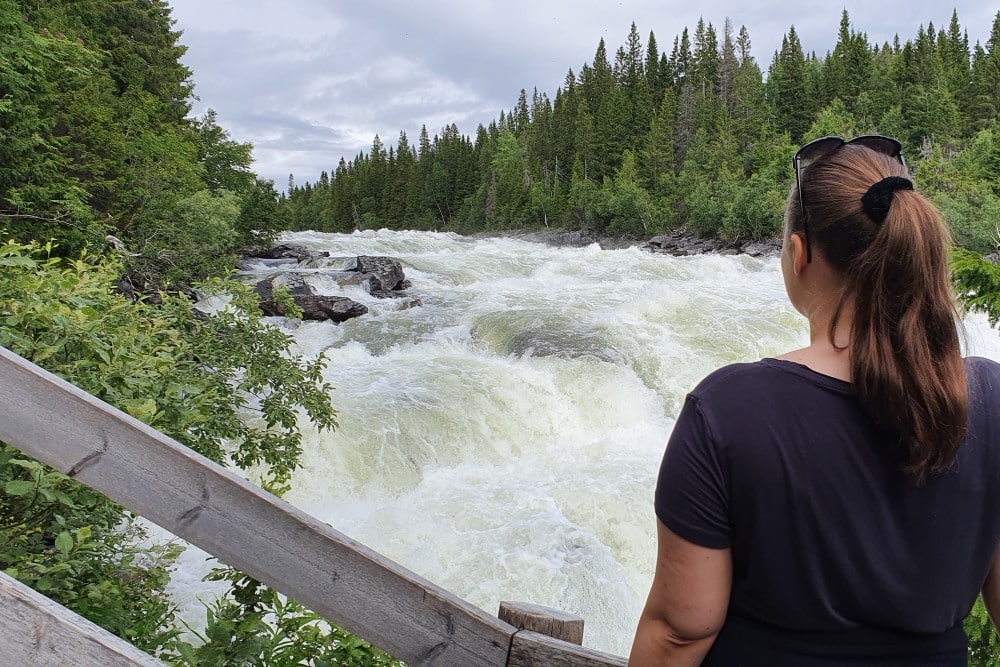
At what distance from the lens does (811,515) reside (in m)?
1.03

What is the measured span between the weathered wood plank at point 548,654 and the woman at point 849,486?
27 centimetres

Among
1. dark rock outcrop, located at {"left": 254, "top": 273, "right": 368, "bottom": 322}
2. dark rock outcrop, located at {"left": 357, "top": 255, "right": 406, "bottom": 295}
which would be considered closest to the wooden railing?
dark rock outcrop, located at {"left": 254, "top": 273, "right": 368, "bottom": 322}

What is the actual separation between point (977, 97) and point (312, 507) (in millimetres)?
65907

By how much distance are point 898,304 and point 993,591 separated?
593mm

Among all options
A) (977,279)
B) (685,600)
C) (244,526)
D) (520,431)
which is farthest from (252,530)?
(520,431)

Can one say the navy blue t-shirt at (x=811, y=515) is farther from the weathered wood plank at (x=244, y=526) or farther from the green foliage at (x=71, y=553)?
the green foliage at (x=71, y=553)

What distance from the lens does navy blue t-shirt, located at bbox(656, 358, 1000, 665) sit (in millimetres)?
1024

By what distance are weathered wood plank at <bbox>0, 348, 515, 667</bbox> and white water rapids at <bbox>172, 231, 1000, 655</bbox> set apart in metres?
4.02

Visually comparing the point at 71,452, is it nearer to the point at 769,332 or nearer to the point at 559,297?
the point at 769,332

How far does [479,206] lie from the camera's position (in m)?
81.4

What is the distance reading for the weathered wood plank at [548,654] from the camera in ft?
4.55

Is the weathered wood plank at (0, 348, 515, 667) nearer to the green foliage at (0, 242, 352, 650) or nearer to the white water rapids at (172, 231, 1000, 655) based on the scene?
the green foliage at (0, 242, 352, 650)

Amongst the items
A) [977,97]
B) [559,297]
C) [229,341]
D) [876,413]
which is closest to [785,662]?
[876,413]

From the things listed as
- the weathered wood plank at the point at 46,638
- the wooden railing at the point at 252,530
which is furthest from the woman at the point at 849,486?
the weathered wood plank at the point at 46,638
